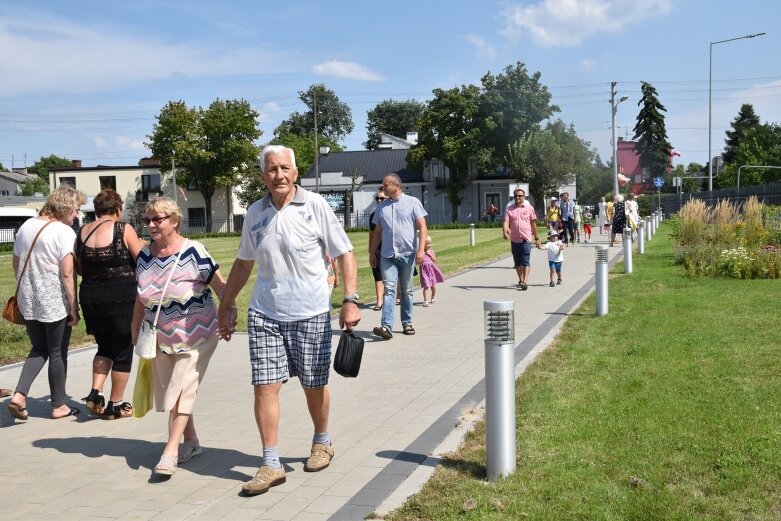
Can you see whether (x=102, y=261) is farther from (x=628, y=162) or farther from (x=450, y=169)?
(x=628, y=162)

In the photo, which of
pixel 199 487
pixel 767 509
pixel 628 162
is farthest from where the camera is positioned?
pixel 628 162

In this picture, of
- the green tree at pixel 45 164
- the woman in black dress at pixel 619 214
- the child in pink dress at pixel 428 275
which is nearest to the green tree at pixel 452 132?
the woman in black dress at pixel 619 214

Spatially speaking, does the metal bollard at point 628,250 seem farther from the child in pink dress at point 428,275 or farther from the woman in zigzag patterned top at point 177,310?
the woman in zigzag patterned top at point 177,310

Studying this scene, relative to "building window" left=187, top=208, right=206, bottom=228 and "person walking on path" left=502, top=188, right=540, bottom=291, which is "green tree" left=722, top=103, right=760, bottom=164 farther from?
"person walking on path" left=502, top=188, right=540, bottom=291

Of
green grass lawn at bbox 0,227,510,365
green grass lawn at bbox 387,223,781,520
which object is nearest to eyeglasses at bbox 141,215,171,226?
green grass lawn at bbox 387,223,781,520

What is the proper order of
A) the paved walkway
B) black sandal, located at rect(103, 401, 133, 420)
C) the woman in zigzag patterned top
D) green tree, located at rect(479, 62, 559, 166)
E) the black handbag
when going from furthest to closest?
green tree, located at rect(479, 62, 559, 166)
black sandal, located at rect(103, 401, 133, 420)
the woman in zigzag patterned top
the black handbag
the paved walkway

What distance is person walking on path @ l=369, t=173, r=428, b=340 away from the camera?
10.2m

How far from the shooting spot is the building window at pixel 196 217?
77.1 metres

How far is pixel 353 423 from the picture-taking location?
20.8ft

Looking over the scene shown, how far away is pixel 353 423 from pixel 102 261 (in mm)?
2319

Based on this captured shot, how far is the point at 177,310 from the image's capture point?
17.8 ft

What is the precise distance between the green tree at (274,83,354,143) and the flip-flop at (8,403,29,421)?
101547 millimetres

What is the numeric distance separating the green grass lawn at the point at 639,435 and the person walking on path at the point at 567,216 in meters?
17.1

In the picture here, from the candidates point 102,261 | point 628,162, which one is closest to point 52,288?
point 102,261
